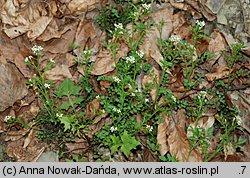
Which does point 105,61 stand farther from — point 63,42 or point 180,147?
point 180,147

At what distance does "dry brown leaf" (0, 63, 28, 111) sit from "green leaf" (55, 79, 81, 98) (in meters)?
0.33

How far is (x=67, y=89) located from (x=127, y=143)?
0.72 metres

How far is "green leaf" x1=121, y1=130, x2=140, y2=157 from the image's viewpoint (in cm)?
396

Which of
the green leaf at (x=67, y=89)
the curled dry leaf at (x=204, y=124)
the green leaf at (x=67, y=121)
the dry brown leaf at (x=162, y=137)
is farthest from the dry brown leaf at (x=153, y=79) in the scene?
the green leaf at (x=67, y=121)

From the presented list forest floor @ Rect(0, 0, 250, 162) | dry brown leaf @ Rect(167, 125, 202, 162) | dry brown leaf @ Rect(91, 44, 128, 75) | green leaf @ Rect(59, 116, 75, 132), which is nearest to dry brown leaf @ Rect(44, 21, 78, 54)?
forest floor @ Rect(0, 0, 250, 162)

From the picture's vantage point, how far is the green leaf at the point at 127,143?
3.96 metres

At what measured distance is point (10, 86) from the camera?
4.34m

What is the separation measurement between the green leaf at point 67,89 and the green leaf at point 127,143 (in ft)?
1.97

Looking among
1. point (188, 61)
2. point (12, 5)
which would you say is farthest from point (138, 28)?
point (12, 5)

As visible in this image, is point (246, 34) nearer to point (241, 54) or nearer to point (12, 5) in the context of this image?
point (241, 54)

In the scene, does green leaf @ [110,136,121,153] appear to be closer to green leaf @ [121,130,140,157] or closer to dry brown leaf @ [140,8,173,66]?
green leaf @ [121,130,140,157]

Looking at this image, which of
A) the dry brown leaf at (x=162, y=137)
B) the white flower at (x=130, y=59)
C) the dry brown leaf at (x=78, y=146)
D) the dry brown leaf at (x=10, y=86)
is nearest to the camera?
the white flower at (x=130, y=59)

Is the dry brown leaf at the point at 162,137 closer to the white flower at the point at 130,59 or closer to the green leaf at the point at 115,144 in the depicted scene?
the green leaf at the point at 115,144

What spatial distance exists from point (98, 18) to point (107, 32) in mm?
149
